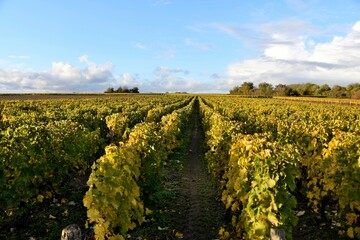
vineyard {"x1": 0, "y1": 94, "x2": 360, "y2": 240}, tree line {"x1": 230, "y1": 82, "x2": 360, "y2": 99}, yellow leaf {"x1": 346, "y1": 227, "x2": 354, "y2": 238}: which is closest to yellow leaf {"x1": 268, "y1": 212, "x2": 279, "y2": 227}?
vineyard {"x1": 0, "y1": 94, "x2": 360, "y2": 240}

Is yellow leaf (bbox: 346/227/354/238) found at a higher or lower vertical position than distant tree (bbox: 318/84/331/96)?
lower

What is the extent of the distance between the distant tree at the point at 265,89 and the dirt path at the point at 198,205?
134041 mm

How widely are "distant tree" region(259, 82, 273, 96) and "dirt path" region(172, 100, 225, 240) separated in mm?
134041

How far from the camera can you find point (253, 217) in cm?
568

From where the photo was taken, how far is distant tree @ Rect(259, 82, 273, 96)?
5664 inches

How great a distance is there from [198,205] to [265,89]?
151846mm

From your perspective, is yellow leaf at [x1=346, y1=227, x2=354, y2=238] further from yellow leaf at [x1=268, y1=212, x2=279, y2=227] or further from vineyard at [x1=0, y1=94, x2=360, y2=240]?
yellow leaf at [x1=268, y1=212, x2=279, y2=227]

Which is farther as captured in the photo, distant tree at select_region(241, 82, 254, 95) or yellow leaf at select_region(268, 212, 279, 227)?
distant tree at select_region(241, 82, 254, 95)

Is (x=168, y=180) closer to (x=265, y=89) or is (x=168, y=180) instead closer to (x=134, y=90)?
(x=134, y=90)

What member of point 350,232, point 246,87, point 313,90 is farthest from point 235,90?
point 350,232

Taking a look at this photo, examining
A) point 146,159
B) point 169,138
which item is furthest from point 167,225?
point 169,138

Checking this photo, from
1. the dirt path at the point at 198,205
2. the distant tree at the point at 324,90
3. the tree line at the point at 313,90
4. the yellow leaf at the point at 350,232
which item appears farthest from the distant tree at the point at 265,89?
the yellow leaf at the point at 350,232

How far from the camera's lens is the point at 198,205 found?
9.59 m

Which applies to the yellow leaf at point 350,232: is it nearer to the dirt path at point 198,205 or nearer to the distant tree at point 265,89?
the dirt path at point 198,205
